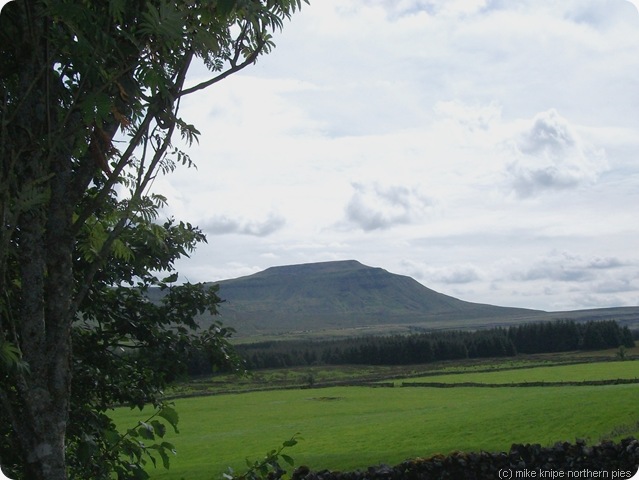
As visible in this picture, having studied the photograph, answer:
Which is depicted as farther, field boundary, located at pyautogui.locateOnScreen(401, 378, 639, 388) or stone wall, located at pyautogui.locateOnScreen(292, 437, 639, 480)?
field boundary, located at pyautogui.locateOnScreen(401, 378, 639, 388)

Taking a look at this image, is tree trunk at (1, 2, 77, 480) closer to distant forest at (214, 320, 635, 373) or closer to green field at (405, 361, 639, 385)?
green field at (405, 361, 639, 385)

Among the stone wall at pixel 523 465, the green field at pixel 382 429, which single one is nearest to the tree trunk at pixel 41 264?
the green field at pixel 382 429

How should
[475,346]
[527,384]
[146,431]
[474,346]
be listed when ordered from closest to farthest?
[146,431]
[527,384]
[475,346]
[474,346]

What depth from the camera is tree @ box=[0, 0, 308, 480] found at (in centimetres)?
327

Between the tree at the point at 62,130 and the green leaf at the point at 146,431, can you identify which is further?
the green leaf at the point at 146,431

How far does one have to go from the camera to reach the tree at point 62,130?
10.7ft

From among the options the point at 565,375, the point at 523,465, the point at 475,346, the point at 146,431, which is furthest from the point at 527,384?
the point at 475,346

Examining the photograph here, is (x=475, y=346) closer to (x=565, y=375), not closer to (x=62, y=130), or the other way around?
(x=565, y=375)

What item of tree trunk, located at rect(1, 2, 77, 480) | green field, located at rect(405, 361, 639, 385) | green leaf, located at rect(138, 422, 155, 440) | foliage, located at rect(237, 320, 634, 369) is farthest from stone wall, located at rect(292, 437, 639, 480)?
foliage, located at rect(237, 320, 634, 369)

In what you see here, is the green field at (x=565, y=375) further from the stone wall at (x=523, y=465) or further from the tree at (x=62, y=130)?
the tree at (x=62, y=130)

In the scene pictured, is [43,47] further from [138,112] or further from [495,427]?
[495,427]

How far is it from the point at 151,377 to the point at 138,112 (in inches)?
164

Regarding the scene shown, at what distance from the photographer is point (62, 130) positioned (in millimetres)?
3465

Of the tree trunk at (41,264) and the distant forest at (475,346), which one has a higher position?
the tree trunk at (41,264)
